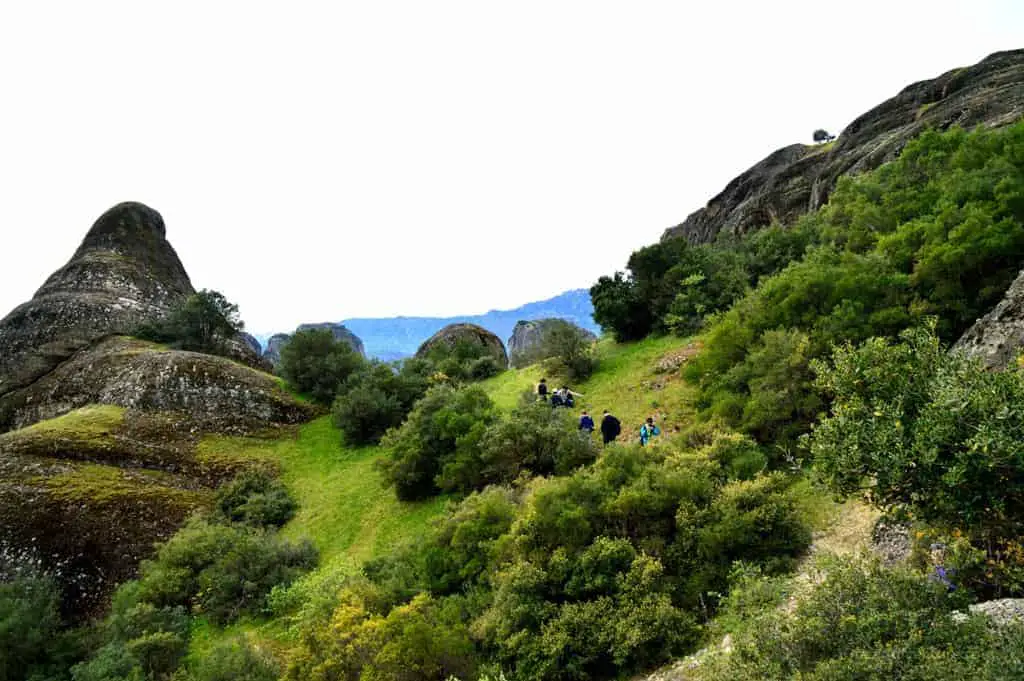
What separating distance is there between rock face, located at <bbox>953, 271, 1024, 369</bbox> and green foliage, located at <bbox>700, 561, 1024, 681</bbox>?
6.89 m

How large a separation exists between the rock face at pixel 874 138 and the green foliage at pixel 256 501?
1106 inches

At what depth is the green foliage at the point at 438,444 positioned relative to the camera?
1952cm

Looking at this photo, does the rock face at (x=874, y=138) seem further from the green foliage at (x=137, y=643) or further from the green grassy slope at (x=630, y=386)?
the green foliage at (x=137, y=643)

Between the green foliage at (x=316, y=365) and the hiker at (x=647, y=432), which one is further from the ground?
the green foliage at (x=316, y=365)

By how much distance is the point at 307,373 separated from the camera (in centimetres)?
3441

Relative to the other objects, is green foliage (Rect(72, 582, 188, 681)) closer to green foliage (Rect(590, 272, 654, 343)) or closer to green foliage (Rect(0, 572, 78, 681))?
green foliage (Rect(0, 572, 78, 681))

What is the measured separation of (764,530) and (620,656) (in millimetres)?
3879

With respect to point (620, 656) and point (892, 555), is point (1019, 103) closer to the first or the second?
point (892, 555)

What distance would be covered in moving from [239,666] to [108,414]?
2146cm

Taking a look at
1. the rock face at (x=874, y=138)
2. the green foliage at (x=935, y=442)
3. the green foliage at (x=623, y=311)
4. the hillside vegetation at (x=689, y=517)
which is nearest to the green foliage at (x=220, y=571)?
the hillside vegetation at (x=689, y=517)

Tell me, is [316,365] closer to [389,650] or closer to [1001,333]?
[389,650]

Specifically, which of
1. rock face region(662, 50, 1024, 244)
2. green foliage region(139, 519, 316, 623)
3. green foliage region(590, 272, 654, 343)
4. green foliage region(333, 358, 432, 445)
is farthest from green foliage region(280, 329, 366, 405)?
rock face region(662, 50, 1024, 244)

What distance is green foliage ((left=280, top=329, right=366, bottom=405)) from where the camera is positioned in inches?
1345

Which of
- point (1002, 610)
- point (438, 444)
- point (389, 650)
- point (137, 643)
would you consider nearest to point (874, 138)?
point (438, 444)
